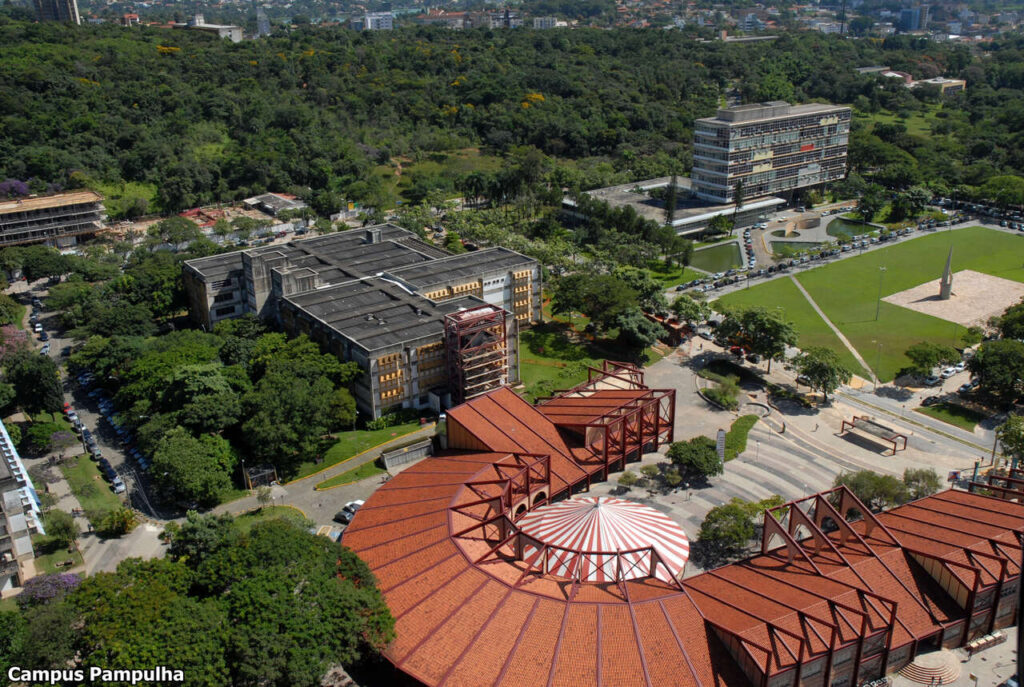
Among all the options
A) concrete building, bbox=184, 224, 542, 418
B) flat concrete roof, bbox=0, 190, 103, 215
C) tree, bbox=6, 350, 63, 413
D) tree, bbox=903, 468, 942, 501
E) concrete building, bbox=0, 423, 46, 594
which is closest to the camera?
concrete building, bbox=0, 423, 46, 594

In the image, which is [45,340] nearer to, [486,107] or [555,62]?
[486,107]

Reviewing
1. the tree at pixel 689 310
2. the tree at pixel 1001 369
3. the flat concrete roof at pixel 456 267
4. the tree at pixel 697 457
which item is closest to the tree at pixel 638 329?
the tree at pixel 689 310

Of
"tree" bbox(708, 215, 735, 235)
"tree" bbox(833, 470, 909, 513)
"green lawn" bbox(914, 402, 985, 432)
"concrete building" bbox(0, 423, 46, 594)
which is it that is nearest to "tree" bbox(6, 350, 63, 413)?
"concrete building" bbox(0, 423, 46, 594)

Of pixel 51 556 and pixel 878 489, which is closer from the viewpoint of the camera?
pixel 51 556

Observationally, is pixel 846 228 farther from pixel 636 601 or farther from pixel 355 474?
pixel 636 601

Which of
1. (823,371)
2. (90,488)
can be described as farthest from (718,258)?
(90,488)

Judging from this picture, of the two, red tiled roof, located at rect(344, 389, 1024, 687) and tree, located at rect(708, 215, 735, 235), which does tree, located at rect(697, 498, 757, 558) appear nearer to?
red tiled roof, located at rect(344, 389, 1024, 687)
